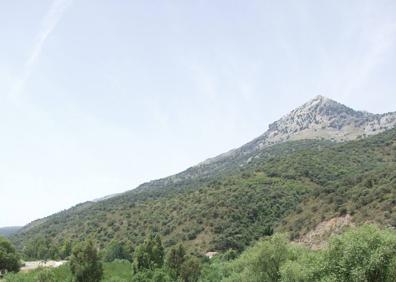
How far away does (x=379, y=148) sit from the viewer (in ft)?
616

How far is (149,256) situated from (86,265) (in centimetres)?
2333

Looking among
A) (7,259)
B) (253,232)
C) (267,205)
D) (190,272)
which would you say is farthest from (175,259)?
(267,205)

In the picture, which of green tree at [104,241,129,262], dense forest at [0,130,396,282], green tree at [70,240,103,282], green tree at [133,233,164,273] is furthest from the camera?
green tree at [104,241,129,262]

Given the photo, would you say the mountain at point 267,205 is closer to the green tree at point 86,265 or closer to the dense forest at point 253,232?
the dense forest at point 253,232

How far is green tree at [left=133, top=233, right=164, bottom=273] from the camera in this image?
96.8 metres

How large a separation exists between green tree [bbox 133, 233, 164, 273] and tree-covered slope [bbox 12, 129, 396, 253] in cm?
3607

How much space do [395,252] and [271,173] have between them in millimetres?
138952

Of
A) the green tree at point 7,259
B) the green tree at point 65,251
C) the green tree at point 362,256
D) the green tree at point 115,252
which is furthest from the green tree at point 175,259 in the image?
the green tree at point 362,256

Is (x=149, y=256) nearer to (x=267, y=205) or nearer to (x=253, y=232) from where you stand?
(x=253, y=232)

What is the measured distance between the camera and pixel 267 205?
152000 mm

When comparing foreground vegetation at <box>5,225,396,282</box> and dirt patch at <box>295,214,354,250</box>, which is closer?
foreground vegetation at <box>5,225,396,282</box>

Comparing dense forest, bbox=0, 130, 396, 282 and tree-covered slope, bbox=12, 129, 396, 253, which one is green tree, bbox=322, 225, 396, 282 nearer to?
dense forest, bbox=0, 130, 396, 282

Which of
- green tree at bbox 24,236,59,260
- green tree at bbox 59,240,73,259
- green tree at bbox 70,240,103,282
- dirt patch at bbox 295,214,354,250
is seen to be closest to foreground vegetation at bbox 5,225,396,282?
green tree at bbox 70,240,103,282

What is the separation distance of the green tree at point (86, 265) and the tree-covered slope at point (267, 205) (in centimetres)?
5568
